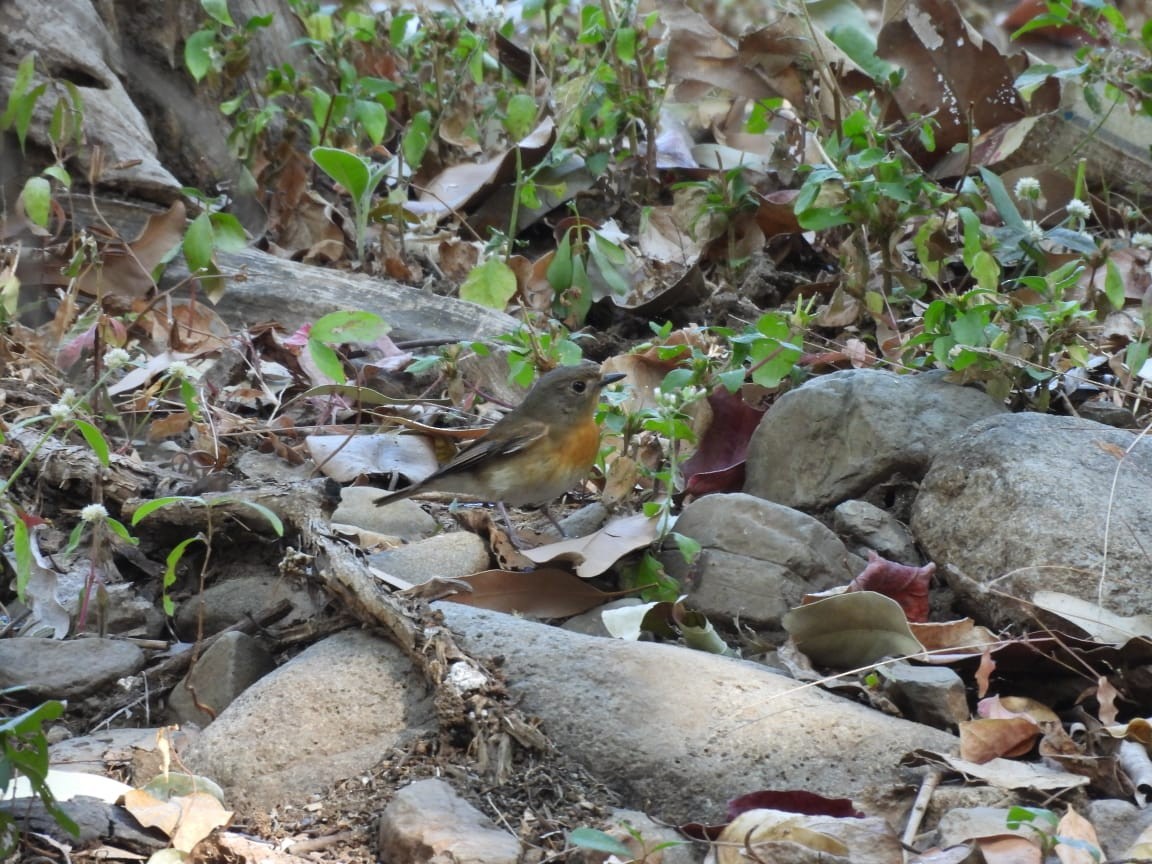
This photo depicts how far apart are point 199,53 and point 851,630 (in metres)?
4.76

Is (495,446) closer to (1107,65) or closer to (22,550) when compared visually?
(22,550)

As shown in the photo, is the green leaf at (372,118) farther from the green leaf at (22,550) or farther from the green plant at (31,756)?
the green plant at (31,756)

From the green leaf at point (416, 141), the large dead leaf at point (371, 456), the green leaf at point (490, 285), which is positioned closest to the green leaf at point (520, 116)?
the green leaf at point (416, 141)

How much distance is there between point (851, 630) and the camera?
3.53 metres

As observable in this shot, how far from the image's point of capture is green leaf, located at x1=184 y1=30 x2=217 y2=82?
6762mm

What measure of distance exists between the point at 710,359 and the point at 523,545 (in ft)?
2.90

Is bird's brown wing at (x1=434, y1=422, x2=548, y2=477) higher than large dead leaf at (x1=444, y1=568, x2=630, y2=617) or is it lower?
lower

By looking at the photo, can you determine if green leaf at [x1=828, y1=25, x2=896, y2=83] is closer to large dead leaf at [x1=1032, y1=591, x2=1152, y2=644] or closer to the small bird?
the small bird

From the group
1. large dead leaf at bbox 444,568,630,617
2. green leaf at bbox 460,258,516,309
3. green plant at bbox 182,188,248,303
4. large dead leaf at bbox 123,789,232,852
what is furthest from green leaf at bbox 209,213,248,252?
large dead leaf at bbox 123,789,232,852

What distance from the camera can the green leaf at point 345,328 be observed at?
4.00m

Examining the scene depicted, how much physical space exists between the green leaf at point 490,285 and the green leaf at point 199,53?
1.72 m

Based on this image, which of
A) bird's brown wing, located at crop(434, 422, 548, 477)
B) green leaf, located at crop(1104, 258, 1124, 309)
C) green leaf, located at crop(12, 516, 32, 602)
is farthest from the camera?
bird's brown wing, located at crop(434, 422, 548, 477)

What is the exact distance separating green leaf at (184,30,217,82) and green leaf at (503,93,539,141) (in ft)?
4.92

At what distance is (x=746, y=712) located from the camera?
307 centimetres
